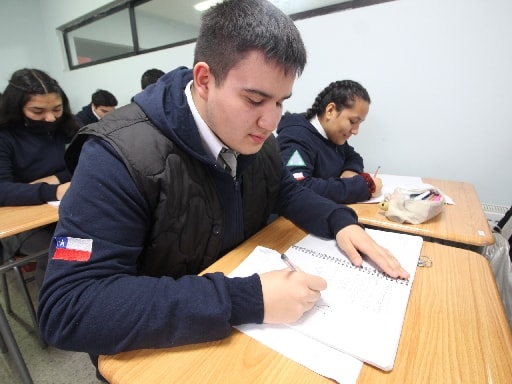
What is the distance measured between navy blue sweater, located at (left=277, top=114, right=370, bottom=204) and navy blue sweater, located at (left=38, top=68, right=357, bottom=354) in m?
0.79

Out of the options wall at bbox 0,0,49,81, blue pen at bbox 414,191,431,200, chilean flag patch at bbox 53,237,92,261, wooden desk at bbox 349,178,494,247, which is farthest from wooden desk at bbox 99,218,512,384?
wall at bbox 0,0,49,81

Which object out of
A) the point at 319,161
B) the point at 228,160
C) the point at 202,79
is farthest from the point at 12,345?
the point at 319,161

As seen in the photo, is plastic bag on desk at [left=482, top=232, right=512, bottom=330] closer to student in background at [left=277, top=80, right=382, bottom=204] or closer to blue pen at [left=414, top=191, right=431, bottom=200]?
blue pen at [left=414, top=191, right=431, bottom=200]

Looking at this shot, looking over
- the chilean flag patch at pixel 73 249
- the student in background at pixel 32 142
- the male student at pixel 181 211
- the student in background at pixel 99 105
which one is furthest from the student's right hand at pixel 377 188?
the student in background at pixel 99 105

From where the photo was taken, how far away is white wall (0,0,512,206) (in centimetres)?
142

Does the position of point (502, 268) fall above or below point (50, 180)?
below

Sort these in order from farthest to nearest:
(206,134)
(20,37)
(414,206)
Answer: (20,37), (414,206), (206,134)

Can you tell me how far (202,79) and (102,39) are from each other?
370 centimetres

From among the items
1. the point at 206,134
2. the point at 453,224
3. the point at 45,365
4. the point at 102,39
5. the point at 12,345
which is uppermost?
the point at 102,39

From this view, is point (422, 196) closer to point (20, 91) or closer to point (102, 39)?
point (20, 91)

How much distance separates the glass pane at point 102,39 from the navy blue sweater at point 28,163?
76.8 inches

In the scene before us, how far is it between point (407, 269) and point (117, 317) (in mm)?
623

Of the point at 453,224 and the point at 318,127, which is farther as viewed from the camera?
the point at 318,127

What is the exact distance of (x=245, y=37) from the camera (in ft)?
1.74
